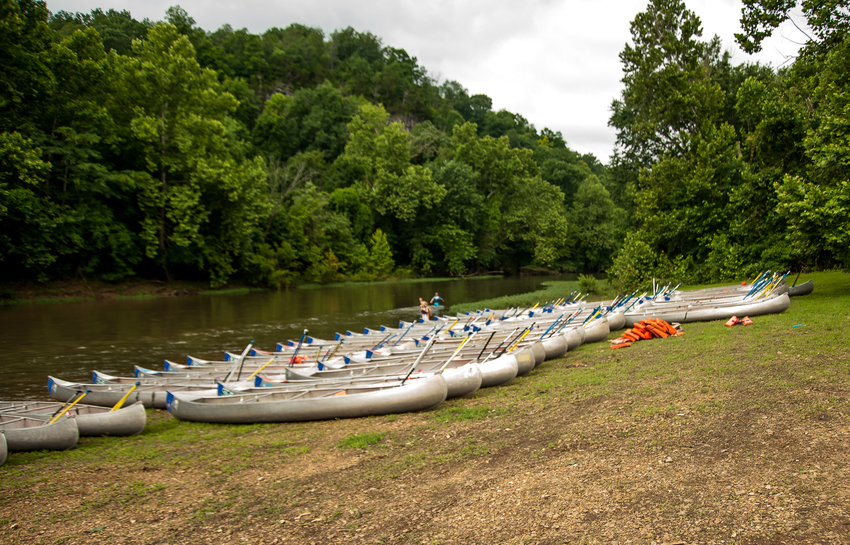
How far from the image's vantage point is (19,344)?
64.0ft

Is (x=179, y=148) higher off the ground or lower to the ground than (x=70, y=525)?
higher

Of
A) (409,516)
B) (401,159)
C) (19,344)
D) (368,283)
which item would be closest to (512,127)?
(401,159)

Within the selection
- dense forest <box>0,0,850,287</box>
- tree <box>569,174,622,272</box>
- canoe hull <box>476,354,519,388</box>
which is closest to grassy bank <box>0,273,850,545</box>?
canoe hull <box>476,354,519,388</box>

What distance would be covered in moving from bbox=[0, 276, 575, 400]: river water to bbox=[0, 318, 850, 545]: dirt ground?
779 cm

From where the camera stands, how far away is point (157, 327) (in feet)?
80.6

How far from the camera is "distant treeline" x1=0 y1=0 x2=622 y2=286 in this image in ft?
113

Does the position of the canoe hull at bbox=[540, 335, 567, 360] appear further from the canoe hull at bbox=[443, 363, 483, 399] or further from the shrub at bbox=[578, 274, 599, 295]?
the shrub at bbox=[578, 274, 599, 295]

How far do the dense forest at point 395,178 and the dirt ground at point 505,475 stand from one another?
11422 mm

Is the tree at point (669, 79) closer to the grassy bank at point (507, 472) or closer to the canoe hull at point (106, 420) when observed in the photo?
the grassy bank at point (507, 472)

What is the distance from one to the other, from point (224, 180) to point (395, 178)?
2556 centimetres

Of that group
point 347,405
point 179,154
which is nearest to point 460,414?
point 347,405

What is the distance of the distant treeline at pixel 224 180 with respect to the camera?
1357 inches

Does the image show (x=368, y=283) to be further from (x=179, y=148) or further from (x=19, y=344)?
(x=19, y=344)

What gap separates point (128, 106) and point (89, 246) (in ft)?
38.8
